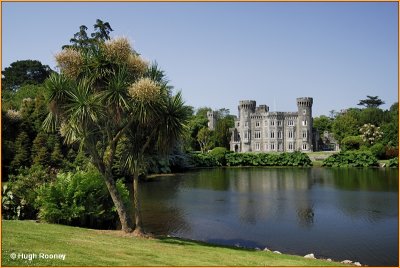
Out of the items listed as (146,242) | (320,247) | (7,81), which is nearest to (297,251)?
(320,247)

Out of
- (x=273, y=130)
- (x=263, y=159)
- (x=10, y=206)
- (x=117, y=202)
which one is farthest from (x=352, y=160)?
(x=10, y=206)

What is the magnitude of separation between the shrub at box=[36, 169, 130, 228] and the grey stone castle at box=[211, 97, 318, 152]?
69.0 meters

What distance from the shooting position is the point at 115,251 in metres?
10.2

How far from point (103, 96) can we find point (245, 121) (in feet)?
246

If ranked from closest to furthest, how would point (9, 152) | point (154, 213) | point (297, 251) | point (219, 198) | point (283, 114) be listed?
point (297, 251) < point (154, 213) < point (219, 198) < point (9, 152) < point (283, 114)

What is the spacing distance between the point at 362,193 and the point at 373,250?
593 inches

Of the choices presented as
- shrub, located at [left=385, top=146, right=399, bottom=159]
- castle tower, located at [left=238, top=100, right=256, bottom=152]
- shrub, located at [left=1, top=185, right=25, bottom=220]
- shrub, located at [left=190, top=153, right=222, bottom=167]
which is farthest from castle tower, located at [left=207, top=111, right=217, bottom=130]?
shrub, located at [left=1, top=185, right=25, bottom=220]

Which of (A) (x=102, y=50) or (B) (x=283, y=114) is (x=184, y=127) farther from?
(B) (x=283, y=114)

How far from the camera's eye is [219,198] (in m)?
28.3

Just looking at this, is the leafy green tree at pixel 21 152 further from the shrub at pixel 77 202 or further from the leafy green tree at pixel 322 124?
the leafy green tree at pixel 322 124

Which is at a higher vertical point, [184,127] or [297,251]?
[184,127]

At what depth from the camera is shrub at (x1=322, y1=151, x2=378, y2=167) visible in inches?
2261

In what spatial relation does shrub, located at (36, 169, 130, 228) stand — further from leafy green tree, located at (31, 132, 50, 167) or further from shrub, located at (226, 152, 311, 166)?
shrub, located at (226, 152, 311, 166)

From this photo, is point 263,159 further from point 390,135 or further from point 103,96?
point 103,96
